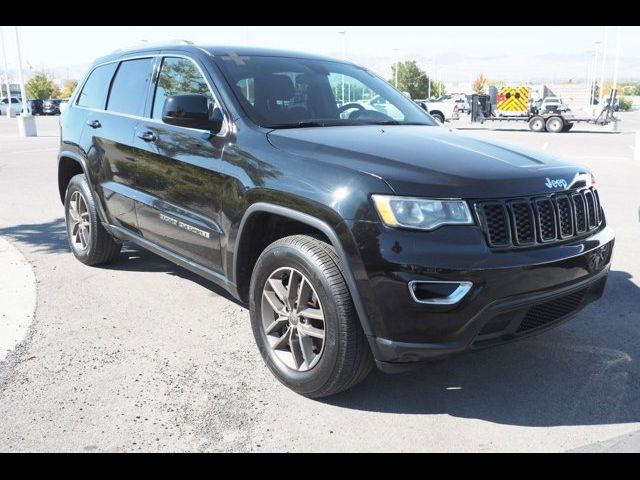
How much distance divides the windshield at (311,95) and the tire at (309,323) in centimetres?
91

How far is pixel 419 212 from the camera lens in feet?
9.65

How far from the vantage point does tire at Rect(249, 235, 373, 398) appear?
3102 mm

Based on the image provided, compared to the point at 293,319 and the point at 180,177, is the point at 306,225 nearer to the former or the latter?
the point at 293,319

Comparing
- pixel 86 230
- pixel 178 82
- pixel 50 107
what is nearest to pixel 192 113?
pixel 178 82

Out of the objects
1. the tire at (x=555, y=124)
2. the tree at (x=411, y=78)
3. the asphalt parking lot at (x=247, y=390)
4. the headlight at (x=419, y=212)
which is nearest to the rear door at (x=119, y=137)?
the asphalt parking lot at (x=247, y=390)

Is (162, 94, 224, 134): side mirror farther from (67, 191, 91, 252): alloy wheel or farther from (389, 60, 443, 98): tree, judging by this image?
(389, 60, 443, 98): tree

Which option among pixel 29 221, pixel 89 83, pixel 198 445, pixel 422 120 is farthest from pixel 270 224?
pixel 29 221

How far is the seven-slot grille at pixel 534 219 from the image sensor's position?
300 centimetres

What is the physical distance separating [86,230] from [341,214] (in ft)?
12.2

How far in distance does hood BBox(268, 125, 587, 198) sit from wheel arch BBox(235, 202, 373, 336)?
0.31 m

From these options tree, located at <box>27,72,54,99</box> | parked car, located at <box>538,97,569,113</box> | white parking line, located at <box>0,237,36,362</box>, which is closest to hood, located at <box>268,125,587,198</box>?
white parking line, located at <box>0,237,36,362</box>

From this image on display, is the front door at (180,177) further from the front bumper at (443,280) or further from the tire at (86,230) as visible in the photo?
the front bumper at (443,280)

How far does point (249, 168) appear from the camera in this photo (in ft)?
11.7
